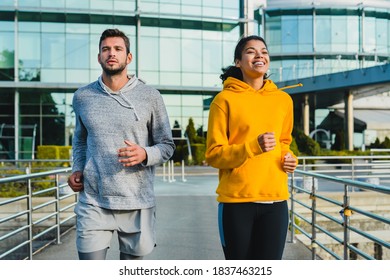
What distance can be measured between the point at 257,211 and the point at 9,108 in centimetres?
2476

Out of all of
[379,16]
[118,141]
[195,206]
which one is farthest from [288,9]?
[118,141]

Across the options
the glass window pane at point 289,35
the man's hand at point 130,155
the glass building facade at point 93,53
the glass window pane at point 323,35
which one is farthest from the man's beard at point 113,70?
the glass window pane at point 323,35

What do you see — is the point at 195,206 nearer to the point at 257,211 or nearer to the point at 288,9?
the point at 257,211

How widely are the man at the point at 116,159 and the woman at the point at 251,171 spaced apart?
0.34 metres

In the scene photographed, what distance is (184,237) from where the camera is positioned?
242 inches

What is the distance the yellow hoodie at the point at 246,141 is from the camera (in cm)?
230

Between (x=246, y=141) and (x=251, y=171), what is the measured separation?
0.15m

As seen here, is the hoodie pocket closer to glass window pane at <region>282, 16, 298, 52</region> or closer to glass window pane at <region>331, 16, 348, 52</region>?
glass window pane at <region>282, 16, 298, 52</region>

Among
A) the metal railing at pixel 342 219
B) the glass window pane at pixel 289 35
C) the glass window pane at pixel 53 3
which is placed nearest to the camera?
the metal railing at pixel 342 219

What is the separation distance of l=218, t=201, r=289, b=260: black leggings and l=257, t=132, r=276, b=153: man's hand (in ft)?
1.08

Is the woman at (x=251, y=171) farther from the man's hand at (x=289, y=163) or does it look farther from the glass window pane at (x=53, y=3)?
the glass window pane at (x=53, y=3)

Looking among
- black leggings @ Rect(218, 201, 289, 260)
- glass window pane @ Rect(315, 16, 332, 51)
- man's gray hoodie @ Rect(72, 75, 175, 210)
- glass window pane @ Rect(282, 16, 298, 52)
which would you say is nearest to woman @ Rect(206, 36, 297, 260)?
black leggings @ Rect(218, 201, 289, 260)

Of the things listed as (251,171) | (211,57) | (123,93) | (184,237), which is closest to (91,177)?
(123,93)

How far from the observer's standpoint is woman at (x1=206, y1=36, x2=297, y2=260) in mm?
2303
